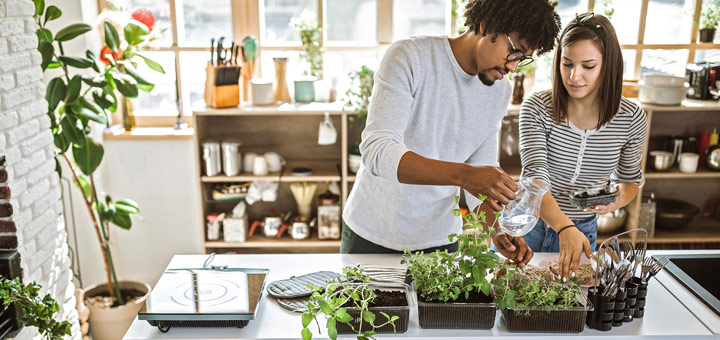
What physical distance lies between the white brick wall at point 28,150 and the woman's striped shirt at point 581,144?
5.38ft

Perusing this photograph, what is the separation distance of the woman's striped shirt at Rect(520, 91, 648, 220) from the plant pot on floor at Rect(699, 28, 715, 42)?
1791 mm

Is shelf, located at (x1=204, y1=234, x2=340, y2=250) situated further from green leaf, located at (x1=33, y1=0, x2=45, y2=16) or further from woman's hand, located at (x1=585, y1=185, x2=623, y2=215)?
woman's hand, located at (x1=585, y1=185, x2=623, y2=215)

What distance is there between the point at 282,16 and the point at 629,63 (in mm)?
1970

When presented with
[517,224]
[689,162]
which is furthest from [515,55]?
[689,162]

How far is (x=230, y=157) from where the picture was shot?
10.8 feet

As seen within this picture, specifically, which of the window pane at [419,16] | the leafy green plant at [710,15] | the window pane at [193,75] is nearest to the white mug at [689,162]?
the leafy green plant at [710,15]

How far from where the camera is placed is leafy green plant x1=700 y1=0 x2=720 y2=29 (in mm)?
3382

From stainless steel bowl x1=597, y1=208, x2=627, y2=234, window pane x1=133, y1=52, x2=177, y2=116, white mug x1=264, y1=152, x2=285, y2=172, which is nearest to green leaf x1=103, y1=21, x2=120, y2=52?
window pane x1=133, y1=52, x2=177, y2=116

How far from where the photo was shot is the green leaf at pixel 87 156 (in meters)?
2.68

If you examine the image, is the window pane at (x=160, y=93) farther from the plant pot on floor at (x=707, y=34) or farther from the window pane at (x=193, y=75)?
the plant pot on floor at (x=707, y=34)

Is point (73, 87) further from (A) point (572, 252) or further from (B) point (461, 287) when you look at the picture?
(A) point (572, 252)

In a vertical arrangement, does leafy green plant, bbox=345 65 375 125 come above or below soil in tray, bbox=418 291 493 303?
above

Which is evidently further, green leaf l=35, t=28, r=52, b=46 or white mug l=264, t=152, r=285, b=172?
white mug l=264, t=152, r=285, b=172

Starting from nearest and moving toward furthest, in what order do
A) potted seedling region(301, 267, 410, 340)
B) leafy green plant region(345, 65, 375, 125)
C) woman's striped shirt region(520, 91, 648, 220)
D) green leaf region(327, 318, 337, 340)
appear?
1. green leaf region(327, 318, 337, 340)
2. potted seedling region(301, 267, 410, 340)
3. woman's striped shirt region(520, 91, 648, 220)
4. leafy green plant region(345, 65, 375, 125)
